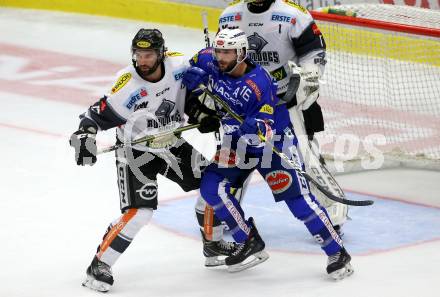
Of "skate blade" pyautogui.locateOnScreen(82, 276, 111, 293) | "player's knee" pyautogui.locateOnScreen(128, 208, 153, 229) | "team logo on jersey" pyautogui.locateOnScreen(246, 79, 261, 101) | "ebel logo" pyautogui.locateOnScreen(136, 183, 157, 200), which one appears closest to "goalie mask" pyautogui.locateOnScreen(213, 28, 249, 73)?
"team logo on jersey" pyautogui.locateOnScreen(246, 79, 261, 101)

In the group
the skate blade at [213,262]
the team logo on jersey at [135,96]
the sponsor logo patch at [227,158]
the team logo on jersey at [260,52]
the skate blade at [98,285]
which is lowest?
the skate blade at [98,285]

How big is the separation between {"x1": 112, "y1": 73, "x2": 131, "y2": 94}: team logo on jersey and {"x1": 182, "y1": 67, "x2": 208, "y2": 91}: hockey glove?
0.93 feet

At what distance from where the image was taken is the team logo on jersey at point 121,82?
5109mm

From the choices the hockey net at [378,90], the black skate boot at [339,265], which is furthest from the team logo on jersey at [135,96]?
the hockey net at [378,90]

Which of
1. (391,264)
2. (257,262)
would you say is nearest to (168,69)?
(257,262)

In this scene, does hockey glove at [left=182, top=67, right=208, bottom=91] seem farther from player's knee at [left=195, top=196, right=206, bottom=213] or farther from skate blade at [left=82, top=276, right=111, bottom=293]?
skate blade at [left=82, top=276, right=111, bottom=293]

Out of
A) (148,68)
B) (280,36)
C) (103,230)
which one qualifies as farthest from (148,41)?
(103,230)

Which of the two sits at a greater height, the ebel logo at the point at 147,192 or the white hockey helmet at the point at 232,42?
the white hockey helmet at the point at 232,42

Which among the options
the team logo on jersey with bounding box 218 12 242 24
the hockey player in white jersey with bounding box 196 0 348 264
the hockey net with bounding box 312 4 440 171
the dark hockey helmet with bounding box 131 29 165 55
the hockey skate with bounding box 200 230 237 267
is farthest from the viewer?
the hockey net with bounding box 312 4 440 171

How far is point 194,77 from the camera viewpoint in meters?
5.15

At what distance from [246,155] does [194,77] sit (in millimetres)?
470

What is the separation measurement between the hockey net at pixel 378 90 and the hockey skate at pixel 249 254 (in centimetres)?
191

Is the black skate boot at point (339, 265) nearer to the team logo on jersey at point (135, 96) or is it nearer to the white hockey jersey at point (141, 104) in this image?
the white hockey jersey at point (141, 104)

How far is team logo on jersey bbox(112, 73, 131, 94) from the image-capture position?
5.11m
